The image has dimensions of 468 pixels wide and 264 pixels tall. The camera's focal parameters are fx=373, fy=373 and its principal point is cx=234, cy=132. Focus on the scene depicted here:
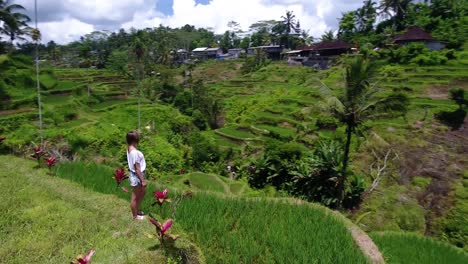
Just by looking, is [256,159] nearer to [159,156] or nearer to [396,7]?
[159,156]

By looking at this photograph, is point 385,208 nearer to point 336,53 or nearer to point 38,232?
point 38,232

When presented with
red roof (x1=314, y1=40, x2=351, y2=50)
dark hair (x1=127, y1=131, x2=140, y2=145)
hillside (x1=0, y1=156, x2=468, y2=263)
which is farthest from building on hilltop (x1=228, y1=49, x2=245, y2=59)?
dark hair (x1=127, y1=131, x2=140, y2=145)

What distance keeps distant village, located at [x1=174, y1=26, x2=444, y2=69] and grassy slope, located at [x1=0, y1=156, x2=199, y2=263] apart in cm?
3649

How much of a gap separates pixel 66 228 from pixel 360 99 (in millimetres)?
10927

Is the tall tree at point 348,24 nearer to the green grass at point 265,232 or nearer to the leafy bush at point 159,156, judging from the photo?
the leafy bush at point 159,156

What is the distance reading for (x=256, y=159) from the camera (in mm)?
18938

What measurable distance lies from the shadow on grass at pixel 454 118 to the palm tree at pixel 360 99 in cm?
1105

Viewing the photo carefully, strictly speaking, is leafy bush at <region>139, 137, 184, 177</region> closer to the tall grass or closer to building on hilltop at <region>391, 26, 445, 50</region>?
the tall grass

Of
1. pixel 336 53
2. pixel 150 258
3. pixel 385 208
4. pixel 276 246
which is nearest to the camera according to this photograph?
pixel 150 258

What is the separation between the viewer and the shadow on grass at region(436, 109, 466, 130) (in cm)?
2211

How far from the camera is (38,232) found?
→ 4.44 metres

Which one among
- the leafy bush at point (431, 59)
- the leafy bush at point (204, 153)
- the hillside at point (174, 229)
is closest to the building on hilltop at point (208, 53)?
the leafy bush at point (431, 59)

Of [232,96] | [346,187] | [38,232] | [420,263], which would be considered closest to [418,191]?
[346,187]

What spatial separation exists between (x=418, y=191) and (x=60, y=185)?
51.9ft
